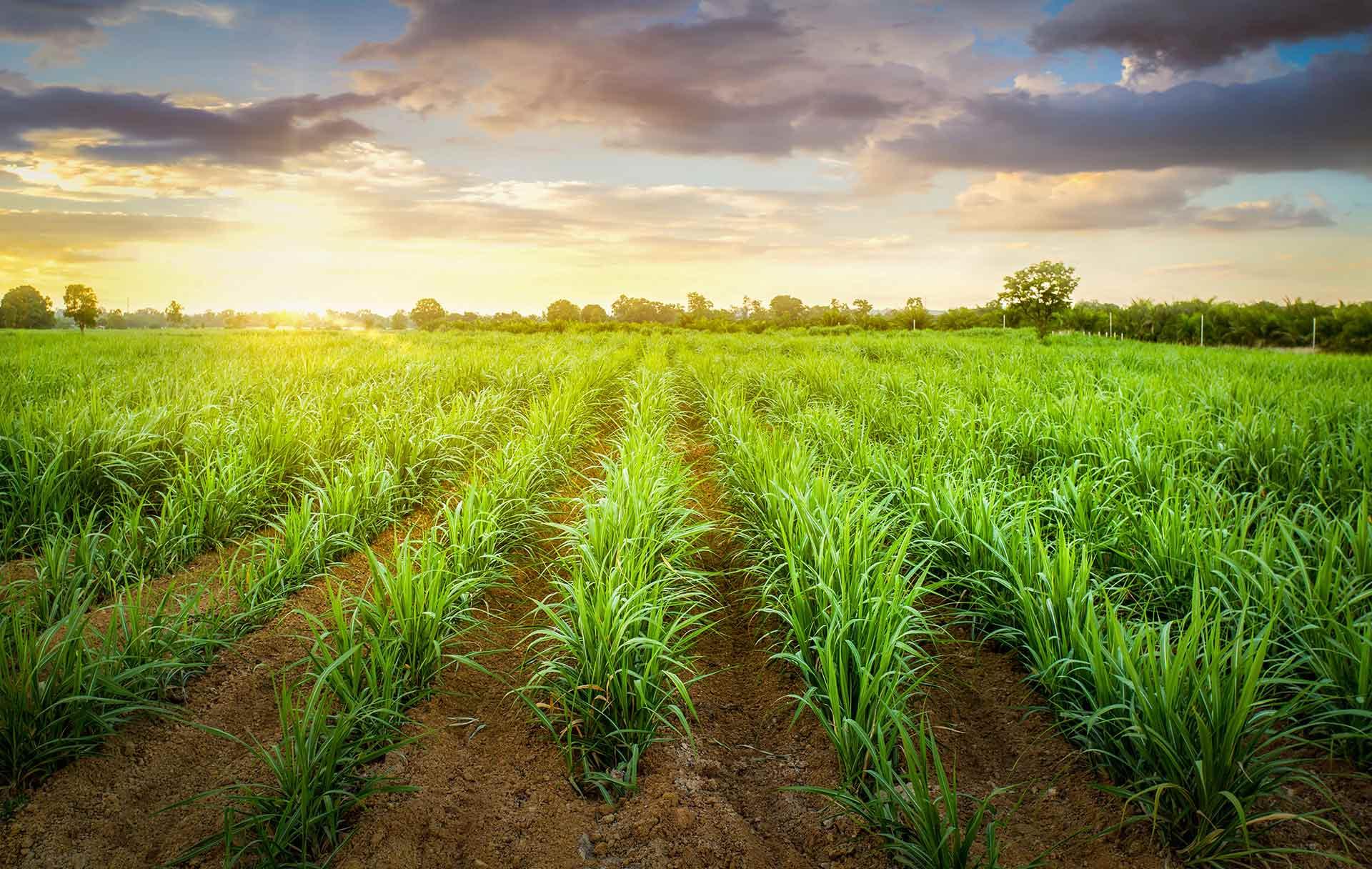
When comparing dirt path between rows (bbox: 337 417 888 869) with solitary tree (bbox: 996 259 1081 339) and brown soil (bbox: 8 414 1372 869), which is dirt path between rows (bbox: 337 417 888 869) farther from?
solitary tree (bbox: 996 259 1081 339)

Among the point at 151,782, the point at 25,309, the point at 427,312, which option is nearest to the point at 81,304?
the point at 25,309

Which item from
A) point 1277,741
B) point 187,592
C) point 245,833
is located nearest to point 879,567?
point 1277,741

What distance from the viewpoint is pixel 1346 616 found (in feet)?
7.44

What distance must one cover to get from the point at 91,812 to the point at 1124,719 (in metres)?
3.18

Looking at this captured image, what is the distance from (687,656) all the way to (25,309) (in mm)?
77993

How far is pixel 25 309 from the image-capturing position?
5600 cm

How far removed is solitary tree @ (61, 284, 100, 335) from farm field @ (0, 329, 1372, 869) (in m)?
78.5

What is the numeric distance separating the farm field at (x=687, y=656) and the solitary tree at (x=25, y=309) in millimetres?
71346

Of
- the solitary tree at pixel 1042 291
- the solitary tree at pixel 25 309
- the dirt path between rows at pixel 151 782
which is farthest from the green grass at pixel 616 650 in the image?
the solitary tree at pixel 25 309

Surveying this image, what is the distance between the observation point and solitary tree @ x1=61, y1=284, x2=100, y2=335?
62.0 meters

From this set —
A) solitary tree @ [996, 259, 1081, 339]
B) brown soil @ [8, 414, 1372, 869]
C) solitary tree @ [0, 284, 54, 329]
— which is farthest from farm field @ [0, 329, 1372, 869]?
solitary tree @ [0, 284, 54, 329]

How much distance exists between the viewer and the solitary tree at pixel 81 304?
62031 millimetres

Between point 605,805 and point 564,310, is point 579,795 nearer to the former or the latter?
point 605,805

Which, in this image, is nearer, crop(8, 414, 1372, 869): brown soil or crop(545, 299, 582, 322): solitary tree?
crop(8, 414, 1372, 869): brown soil
